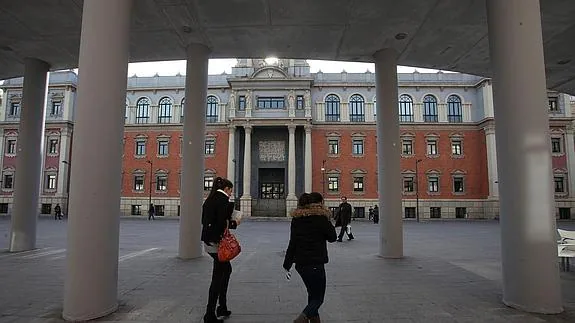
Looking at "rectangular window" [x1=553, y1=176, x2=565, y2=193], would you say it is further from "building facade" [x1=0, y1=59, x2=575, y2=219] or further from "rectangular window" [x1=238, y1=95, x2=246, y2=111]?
"rectangular window" [x1=238, y1=95, x2=246, y2=111]

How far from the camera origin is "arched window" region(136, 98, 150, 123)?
168 ft

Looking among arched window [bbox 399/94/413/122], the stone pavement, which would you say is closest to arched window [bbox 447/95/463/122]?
arched window [bbox 399/94/413/122]

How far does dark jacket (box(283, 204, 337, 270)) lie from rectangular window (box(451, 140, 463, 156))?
48.4 m

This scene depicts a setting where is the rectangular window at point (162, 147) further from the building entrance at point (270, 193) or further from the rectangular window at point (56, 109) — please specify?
the rectangular window at point (56, 109)

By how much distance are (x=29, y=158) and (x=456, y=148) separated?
46579 mm

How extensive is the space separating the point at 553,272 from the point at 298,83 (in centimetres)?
4467

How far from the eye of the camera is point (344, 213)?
647 inches

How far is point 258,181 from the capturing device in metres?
49.3

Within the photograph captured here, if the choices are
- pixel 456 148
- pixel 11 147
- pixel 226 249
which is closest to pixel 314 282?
pixel 226 249

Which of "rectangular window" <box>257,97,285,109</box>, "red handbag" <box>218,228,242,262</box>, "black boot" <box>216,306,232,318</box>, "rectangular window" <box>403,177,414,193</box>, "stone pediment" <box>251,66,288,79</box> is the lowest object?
"black boot" <box>216,306,232,318</box>

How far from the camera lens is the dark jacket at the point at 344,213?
16.3 m

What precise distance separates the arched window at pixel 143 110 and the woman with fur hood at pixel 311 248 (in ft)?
164

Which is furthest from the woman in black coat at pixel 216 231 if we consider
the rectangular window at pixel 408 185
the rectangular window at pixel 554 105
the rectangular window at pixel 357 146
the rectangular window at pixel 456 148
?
the rectangular window at pixel 554 105

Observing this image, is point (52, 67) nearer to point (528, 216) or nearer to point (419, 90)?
point (528, 216)
